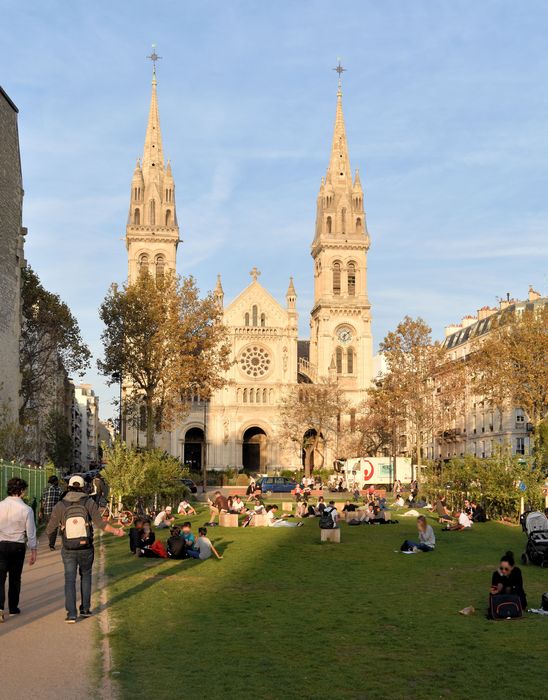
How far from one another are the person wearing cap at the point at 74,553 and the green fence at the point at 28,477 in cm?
808

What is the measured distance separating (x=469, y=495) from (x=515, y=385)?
42.8 ft

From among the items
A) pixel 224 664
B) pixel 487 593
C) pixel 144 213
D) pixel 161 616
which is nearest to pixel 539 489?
pixel 487 593

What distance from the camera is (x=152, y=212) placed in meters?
91.0

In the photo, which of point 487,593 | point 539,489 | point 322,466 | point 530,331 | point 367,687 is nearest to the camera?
point 367,687

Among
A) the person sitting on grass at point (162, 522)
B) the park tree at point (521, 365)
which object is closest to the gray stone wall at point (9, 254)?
the person sitting on grass at point (162, 522)

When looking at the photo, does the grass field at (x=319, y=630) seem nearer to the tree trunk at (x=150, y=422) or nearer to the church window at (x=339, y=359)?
the tree trunk at (x=150, y=422)

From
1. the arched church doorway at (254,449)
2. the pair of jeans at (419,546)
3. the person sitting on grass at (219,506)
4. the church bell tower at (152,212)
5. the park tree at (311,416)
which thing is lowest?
the pair of jeans at (419,546)

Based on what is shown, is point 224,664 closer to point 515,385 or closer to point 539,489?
point 539,489

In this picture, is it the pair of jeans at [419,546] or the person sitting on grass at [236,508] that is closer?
the pair of jeans at [419,546]

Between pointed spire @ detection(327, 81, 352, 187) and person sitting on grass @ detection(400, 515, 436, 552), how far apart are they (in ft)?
256

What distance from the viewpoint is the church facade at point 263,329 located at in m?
86.8

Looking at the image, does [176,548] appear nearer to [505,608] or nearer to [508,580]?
[508,580]

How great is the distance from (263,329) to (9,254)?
160ft

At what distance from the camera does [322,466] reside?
86.9 metres
